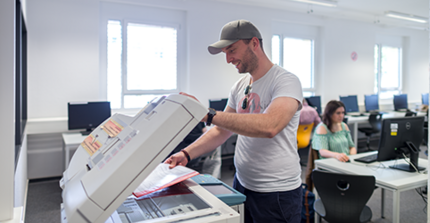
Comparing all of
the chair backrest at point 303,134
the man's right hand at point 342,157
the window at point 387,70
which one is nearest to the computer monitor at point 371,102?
the window at point 387,70

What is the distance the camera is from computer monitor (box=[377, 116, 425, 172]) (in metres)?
2.37

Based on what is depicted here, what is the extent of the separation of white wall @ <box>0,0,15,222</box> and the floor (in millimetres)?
2061

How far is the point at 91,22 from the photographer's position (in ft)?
14.4

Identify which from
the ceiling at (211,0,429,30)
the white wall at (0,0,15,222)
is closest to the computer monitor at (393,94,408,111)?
the ceiling at (211,0,429,30)

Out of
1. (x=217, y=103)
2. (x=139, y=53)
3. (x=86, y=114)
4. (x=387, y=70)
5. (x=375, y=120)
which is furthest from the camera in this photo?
(x=387, y=70)

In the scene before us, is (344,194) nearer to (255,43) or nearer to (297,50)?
(255,43)

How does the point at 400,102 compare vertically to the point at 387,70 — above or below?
below

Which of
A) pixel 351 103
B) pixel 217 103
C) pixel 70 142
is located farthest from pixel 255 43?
pixel 351 103

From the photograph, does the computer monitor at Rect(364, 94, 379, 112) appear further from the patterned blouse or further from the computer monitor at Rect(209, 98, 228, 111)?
the patterned blouse

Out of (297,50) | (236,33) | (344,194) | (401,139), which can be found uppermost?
(297,50)

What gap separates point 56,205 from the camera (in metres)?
3.35

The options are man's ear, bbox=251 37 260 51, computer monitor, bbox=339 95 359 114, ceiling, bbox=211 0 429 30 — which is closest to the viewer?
man's ear, bbox=251 37 260 51

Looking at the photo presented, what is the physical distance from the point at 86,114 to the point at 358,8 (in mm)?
5647

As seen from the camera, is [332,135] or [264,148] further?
[332,135]
